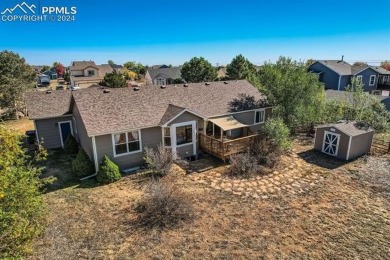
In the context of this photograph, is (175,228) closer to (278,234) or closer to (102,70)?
(278,234)

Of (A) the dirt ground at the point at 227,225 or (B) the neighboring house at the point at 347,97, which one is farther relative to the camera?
(B) the neighboring house at the point at 347,97

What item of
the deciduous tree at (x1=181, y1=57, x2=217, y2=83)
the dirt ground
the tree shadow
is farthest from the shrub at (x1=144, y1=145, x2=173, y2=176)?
the deciduous tree at (x1=181, y1=57, x2=217, y2=83)

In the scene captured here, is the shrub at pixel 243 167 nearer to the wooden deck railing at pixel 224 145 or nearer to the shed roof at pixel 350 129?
the wooden deck railing at pixel 224 145

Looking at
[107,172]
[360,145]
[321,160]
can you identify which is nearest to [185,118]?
[107,172]

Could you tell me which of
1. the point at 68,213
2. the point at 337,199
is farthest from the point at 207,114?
the point at 68,213

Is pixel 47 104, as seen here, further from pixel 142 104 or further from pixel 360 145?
pixel 360 145

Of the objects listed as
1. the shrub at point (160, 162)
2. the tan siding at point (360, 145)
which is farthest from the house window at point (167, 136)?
the tan siding at point (360, 145)

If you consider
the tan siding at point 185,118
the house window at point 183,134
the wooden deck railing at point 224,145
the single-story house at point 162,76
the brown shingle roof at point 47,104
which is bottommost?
the wooden deck railing at point 224,145
